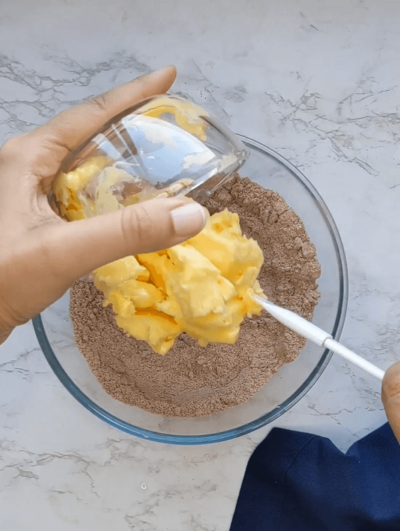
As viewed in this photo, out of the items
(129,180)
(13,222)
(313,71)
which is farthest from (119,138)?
Result: (313,71)

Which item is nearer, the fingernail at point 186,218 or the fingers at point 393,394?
the fingernail at point 186,218

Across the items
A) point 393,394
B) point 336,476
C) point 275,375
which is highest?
point 393,394

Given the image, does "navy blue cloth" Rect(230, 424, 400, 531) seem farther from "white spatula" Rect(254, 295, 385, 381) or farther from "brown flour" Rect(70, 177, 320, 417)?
"white spatula" Rect(254, 295, 385, 381)

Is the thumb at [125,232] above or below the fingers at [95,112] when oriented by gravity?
below

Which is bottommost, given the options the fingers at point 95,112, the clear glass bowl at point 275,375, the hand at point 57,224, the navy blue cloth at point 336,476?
the navy blue cloth at point 336,476

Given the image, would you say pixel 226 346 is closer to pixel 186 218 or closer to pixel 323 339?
pixel 323 339

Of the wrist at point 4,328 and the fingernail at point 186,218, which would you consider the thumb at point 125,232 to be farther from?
the wrist at point 4,328

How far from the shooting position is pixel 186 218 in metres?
0.66

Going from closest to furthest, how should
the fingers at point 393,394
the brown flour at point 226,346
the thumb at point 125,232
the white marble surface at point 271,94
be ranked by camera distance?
1. the thumb at point 125,232
2. the fingers at point 393,394
3. the brown flour at point 226,346
4. the white marble surface at point 271,94

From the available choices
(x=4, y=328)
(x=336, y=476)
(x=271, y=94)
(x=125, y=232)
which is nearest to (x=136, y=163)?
(x=125, y=232)

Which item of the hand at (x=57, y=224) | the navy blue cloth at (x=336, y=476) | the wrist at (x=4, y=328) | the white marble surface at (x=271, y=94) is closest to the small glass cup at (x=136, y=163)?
the hand at (x=57, y=224)

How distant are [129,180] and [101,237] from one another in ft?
0.36

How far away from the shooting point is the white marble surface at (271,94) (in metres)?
1.05

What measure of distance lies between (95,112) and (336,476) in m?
0.77
